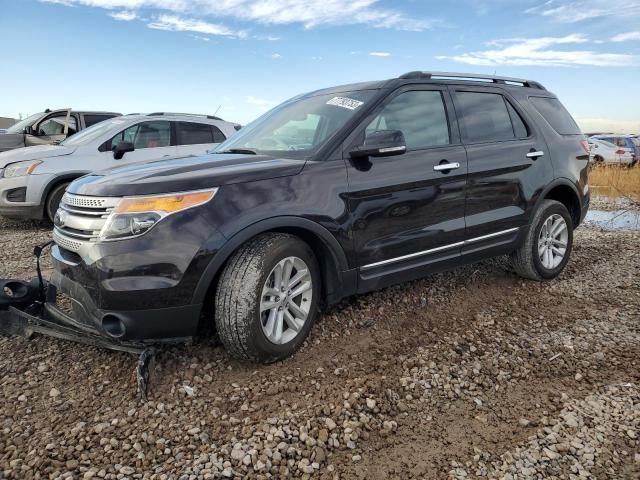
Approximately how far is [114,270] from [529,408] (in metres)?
2.31

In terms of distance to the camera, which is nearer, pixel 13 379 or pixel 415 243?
pixel 13 379

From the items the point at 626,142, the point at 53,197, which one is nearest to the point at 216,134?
the point at 53,197

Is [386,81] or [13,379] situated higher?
[386,81]

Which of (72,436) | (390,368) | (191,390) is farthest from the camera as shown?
(390,368)

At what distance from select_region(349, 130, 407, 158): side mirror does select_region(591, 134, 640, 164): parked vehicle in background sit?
69.9 feet

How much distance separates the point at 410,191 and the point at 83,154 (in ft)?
19.6

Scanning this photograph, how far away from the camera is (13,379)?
9.57 feet

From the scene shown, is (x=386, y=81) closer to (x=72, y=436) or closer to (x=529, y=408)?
(x=529, y=408)

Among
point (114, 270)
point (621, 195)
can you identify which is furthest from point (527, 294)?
point (621, 195)

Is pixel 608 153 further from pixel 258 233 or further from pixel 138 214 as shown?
pixel 138 214

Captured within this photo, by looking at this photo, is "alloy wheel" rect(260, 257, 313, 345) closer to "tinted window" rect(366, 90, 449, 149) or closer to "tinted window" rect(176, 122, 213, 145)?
"tinted window" rect(366, 90, 449, 149)

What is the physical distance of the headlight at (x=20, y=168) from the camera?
286 inches

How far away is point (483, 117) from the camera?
4188 millimetres

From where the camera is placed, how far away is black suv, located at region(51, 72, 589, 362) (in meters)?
2.64
